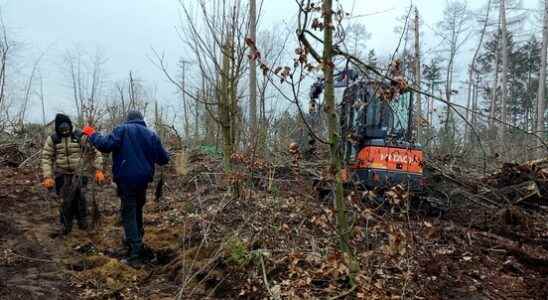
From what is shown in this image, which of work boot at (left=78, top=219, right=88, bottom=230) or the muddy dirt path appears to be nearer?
the muddy dirt path

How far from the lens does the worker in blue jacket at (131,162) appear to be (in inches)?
217

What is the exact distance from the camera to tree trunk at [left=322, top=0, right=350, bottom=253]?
3.46 m

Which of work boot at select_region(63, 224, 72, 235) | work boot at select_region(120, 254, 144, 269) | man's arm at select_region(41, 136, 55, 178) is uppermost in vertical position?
man's arm at select_region(41, 136, 55, 178)

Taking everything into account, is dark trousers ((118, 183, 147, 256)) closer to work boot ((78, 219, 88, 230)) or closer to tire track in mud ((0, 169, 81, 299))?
tire track in mud ((0, 169, 81, 299))

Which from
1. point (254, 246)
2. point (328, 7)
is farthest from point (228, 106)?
point (328, 7)

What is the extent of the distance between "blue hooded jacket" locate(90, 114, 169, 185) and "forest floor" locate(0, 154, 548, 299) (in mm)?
705

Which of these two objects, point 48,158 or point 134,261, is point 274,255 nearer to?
point 134,261

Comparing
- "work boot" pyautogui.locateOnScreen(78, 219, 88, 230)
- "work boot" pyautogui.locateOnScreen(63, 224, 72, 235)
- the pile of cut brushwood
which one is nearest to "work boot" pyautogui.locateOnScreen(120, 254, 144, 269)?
"work boot" pyautogui.locateOnScreen(63, 224, 72, 235)

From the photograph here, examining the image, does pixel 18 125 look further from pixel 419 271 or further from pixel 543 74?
pixel 543 74

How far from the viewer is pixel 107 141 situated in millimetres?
5484

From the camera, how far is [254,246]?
5395 millimetres

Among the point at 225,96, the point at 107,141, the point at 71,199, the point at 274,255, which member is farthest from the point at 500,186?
the point at 71,199

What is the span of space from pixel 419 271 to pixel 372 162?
122 inches

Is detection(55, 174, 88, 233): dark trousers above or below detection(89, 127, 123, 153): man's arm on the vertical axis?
below
